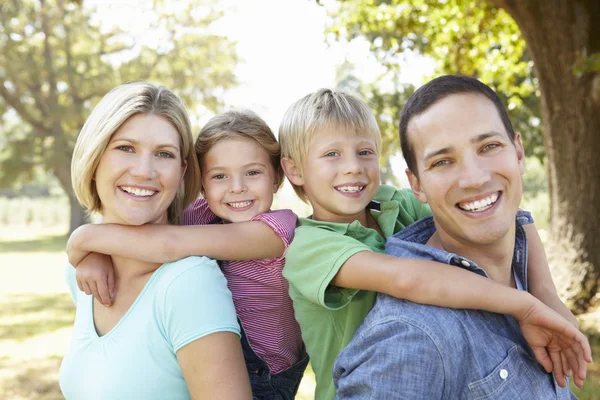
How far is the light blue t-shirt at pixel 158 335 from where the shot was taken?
2.05 metres

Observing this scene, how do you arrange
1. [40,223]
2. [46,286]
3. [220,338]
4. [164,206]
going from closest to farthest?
[220,338] < [164,206] < [46,286] < [40,223]

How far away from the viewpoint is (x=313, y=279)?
2.10m

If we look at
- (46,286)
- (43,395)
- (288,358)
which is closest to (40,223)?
(46,286)

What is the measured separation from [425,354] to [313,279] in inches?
21.9

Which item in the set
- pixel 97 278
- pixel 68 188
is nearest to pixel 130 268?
pixel 97 278

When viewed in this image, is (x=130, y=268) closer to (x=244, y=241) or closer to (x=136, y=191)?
(x=136, y=191)

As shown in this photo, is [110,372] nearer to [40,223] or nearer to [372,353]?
[372,353]

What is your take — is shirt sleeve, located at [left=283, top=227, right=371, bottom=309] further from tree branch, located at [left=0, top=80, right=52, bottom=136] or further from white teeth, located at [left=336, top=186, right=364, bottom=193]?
tree branch, located at [left=0, top=80, right=52, bottom=136]

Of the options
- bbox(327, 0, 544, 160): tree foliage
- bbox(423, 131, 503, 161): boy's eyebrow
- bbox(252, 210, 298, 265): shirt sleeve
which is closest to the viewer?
bbox(423, 131, 503, 161): boy's eyebrow

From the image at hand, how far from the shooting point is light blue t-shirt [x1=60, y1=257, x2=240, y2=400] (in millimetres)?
2049

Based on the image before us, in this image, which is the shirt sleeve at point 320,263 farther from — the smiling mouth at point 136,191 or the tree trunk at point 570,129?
the tree trunk at point 570,129

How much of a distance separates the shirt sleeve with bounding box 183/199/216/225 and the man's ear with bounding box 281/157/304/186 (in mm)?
509

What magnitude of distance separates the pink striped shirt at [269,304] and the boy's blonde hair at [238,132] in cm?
40

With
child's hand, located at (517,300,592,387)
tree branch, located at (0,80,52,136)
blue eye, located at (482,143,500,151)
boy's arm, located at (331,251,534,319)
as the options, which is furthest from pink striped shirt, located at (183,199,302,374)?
tree branch, located at (0,80,52,136)
